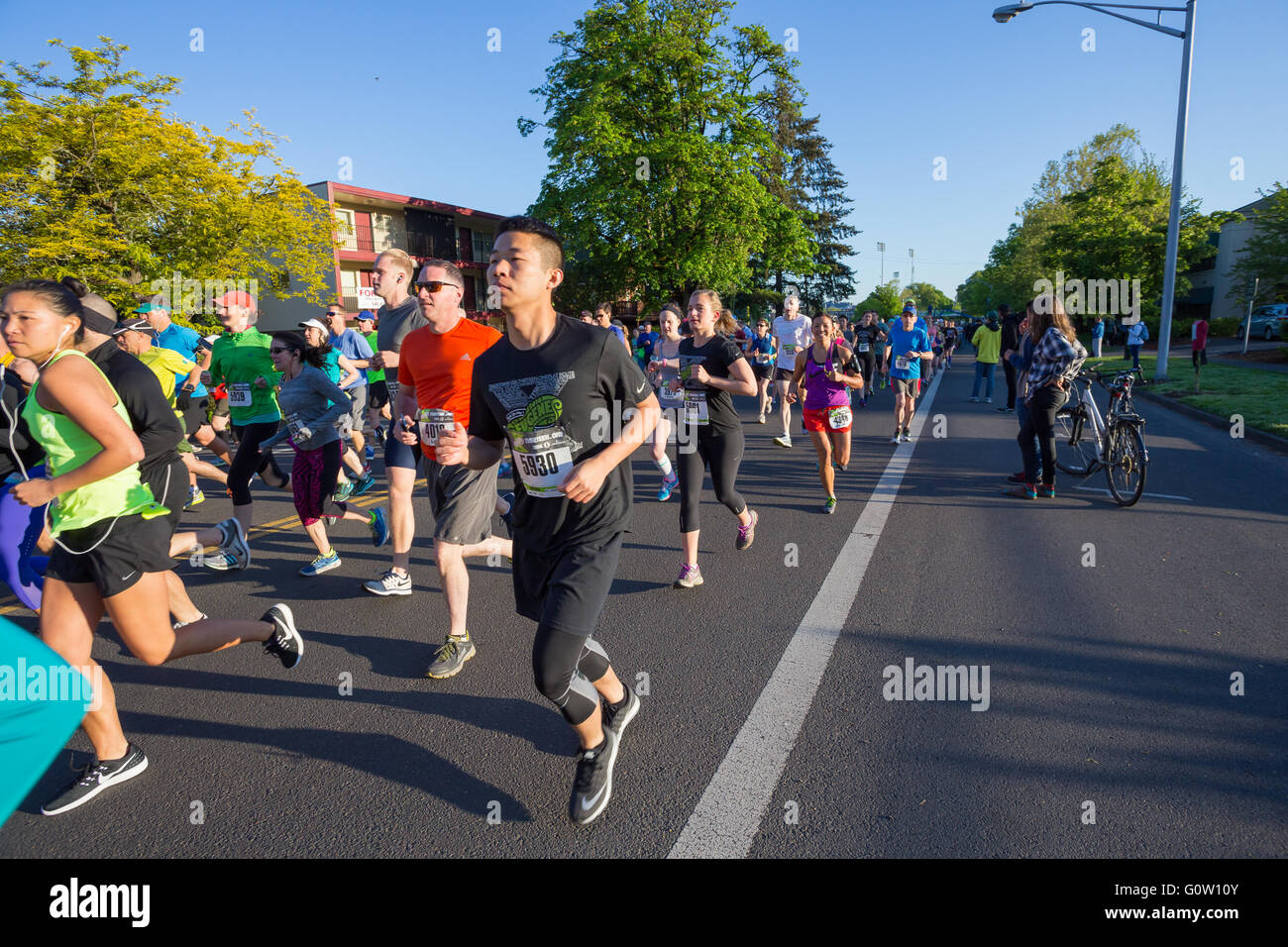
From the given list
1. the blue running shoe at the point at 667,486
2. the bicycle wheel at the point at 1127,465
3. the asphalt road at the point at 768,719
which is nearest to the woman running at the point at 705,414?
the asphalt road at the point at 768,719

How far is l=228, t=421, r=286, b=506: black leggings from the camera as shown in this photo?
18.8 feet

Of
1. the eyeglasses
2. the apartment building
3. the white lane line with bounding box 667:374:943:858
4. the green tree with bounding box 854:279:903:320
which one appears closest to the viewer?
the white lane line with bounding box 667:374:943:858

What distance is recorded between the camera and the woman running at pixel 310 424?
5.36 metres

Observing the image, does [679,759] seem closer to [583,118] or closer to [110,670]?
[110,670]

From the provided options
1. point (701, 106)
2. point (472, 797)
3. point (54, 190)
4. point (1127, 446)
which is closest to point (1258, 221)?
point (701, 106)

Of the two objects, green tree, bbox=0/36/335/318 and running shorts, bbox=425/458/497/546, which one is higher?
green tree, bbox=0/36/335/318

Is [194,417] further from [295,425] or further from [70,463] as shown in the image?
[70,463]

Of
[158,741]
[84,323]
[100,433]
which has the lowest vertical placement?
[158,741]

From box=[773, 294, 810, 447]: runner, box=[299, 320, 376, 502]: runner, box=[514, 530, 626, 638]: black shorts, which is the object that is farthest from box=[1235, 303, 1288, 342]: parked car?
box=[514, 530, 626, 638]: black shorts

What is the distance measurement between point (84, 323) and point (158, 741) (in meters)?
1.80

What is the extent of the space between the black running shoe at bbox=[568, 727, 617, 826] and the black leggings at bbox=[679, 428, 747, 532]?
7.71 ft

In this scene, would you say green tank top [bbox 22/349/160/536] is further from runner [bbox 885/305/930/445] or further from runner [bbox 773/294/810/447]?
runner [bbox 885/305/930/445]

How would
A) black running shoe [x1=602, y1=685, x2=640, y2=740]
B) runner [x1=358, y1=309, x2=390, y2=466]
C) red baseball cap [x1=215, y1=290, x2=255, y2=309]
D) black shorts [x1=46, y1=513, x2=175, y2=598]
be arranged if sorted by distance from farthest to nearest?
runner [x1=358, y1=309, x2=390, y2=466], red baseball cap [x1=215, y1=290, x2=255, y2=309], black running shoe [x1=602, y1=685, x2=640, y2=740], black shorts [x1=46, y1=513, x2=175, y2=598]

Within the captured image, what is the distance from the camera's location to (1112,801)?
2.68 metres
